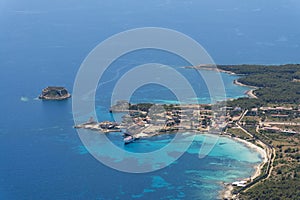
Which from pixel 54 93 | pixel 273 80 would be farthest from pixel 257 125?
pixel 54 93

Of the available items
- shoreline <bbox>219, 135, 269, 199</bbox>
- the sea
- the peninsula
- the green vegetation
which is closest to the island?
the sea

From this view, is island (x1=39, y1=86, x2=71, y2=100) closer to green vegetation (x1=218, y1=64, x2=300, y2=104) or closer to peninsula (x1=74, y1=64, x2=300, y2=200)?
peninsula (x1=74, y1=64, x2=300, y2=200)

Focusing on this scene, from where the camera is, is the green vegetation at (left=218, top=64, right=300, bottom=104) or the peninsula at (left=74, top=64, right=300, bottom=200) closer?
the peninsula at (left=74, top=64, right=300, bottom=200)

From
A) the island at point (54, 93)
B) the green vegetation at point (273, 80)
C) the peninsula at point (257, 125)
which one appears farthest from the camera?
the island at point (54, 93)

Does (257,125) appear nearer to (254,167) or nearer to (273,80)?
(254,167)

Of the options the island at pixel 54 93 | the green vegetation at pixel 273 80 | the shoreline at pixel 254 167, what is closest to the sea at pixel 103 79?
the shoreline at pixel 254 167

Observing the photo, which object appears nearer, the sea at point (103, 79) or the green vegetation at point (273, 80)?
the sea at point (103, 79)

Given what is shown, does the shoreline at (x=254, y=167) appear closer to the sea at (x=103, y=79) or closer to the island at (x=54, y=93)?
the sea at (x=103, y=79)
